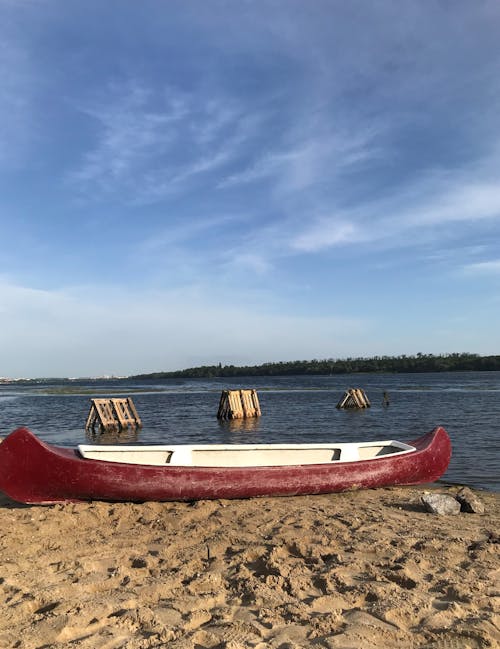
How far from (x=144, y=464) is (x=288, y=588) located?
14.9ft

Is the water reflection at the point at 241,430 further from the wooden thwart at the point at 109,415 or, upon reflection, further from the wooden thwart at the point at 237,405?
the wooden thwart at the point at 109,415

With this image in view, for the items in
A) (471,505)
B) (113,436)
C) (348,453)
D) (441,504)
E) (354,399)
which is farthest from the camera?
(354,399)

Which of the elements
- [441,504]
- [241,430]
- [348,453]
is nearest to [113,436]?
[241,430]

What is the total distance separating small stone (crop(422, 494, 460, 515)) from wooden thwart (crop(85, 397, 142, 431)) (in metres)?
19.3

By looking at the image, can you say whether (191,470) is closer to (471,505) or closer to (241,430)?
(471,505)

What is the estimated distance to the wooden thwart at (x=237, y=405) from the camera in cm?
2845

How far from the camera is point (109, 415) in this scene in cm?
2566

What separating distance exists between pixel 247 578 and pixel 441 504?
441 cm

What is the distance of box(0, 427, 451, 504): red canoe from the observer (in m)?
8.27

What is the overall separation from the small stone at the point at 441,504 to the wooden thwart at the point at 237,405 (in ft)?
66.9

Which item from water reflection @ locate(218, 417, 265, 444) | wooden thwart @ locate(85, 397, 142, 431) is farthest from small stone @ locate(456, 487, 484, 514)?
wooden thwart @ locate(85, 397, 142, 431)

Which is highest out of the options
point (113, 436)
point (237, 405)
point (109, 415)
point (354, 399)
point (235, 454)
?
point (235, 454)

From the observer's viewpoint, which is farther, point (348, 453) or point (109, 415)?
point (109, 415)

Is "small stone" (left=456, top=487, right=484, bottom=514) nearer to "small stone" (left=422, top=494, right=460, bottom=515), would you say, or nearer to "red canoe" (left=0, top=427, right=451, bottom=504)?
"small stone" (left=422, top=494, right=460, bottom=515)
